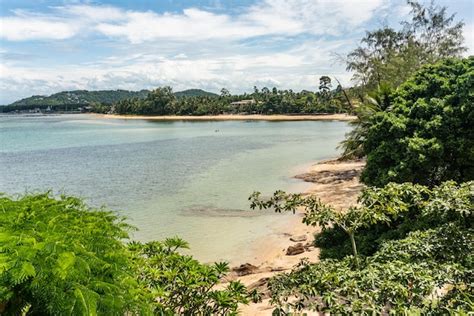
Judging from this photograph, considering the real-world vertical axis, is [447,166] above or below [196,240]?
above

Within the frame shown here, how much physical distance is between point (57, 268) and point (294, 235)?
1174cm

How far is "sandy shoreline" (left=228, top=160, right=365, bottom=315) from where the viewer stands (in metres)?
9.68

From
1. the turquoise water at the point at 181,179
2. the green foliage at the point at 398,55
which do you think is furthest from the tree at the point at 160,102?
the green foliage at the point at 398,55

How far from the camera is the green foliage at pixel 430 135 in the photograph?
9078 mm

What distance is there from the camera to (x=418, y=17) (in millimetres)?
25734

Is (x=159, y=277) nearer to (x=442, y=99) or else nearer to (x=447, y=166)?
(x=447, y=166)

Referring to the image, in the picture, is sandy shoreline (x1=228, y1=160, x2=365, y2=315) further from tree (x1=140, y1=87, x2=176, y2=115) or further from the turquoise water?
tree (x1=140, y1=87, x2=176, y2=115)

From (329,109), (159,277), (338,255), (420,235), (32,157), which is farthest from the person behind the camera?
(329,109)

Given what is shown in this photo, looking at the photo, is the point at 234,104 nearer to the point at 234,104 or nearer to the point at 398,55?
the point at 234,104

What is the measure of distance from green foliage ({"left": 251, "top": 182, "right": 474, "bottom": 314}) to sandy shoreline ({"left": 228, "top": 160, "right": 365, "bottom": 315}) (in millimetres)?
2901

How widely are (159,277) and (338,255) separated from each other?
16.3 ft

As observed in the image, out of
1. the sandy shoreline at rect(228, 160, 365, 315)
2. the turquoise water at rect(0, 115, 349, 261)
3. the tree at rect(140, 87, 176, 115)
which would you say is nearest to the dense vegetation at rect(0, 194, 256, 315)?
the turquoise water at rect(0, 115, 349, 261)

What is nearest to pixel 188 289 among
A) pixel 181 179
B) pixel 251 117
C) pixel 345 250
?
pixel 345 250

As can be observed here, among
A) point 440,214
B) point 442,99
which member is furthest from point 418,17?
point 440,214
